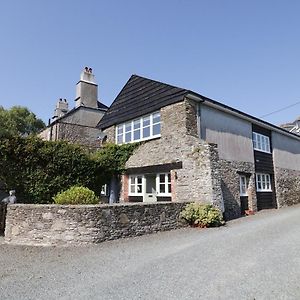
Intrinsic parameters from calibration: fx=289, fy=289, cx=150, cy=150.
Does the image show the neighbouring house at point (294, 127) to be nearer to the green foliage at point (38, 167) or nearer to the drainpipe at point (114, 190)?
the drainpipe at point (114, 190)

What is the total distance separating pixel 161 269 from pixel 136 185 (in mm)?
11234

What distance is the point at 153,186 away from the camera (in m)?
17.1

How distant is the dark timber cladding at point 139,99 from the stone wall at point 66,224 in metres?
7.56

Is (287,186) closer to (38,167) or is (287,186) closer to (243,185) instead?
(243,185)

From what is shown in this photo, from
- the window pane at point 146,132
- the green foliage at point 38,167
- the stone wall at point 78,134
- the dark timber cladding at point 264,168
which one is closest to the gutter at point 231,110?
the dark timber cladding at point 264,168

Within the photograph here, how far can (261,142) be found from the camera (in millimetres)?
19906

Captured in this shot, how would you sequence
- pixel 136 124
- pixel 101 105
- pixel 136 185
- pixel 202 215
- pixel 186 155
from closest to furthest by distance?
1. pixel 202 215
2. pixel 186 155
3. pixel 136 185
4. pixel 136 124
5. pixel 101 105

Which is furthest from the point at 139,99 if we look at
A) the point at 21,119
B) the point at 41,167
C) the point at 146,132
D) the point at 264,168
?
the point at 21,119

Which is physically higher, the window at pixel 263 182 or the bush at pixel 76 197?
the window at pixel 263 182

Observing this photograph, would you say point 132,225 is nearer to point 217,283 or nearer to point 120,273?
point 120,273

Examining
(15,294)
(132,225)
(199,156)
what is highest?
(199,156)

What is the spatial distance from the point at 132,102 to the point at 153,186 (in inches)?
219

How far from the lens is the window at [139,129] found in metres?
16.5

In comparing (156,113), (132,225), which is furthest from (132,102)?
(132,225)
